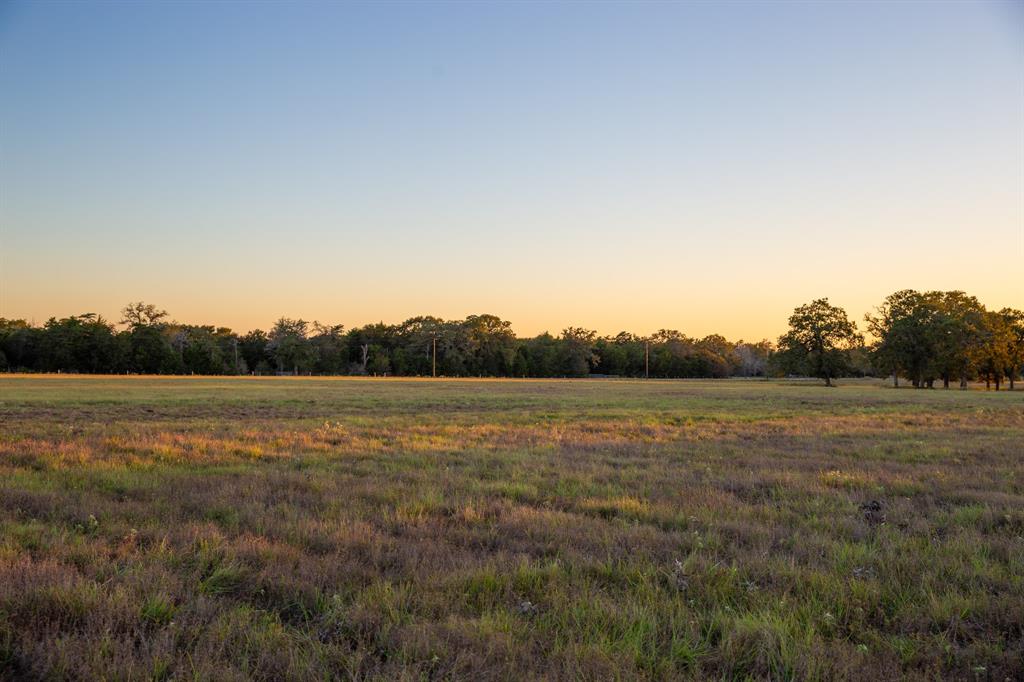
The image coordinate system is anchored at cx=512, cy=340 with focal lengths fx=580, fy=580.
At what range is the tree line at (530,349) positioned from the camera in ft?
266

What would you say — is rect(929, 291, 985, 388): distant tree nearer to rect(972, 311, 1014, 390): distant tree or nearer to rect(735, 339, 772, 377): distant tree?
rect(972, 311, 1014, 390): distant tree

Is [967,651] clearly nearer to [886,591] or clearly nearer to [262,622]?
[886,591]

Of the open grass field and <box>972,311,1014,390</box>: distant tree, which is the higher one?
<box>972,311,1014,390</box>: distant tree

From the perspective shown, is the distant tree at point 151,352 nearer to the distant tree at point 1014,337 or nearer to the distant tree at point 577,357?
the distant tree at point 577,357

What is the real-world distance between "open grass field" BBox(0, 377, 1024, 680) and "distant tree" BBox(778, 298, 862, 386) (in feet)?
280

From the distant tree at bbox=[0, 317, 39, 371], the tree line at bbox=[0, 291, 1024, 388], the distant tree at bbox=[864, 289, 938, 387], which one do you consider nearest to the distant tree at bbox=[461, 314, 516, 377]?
the tree line at bbox=[0, 291, 1024, 388]

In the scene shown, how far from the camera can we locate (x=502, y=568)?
5.63 meters

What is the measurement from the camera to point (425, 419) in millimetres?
23312

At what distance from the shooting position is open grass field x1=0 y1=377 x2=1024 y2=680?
3.98 metres

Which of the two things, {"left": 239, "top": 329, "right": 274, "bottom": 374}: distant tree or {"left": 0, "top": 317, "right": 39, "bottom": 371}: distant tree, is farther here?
{"left": 239, "top": 329, "right": 274, "bottom": 374}: distant tree

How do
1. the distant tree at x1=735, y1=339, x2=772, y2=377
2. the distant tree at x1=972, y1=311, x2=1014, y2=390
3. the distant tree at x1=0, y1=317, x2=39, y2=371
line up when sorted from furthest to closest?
the distant tree at x1=735, y1=339, x2=772, y2=377
the distant tree at x1=0, y1=317, x2=39, y2=371
the distant tree at x1=972, y1=311, x2=1014, y2=390

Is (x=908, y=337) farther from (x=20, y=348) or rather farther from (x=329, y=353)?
(x=20, y=348)

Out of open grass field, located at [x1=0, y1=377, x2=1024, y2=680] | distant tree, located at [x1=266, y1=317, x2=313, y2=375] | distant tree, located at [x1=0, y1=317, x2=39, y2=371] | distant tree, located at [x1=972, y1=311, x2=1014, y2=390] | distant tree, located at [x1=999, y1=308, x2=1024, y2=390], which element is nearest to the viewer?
open grass field, located at [x1=0, y1=377, x2=1024, y2=680]

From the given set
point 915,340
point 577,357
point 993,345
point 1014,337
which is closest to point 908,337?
point 915,340
